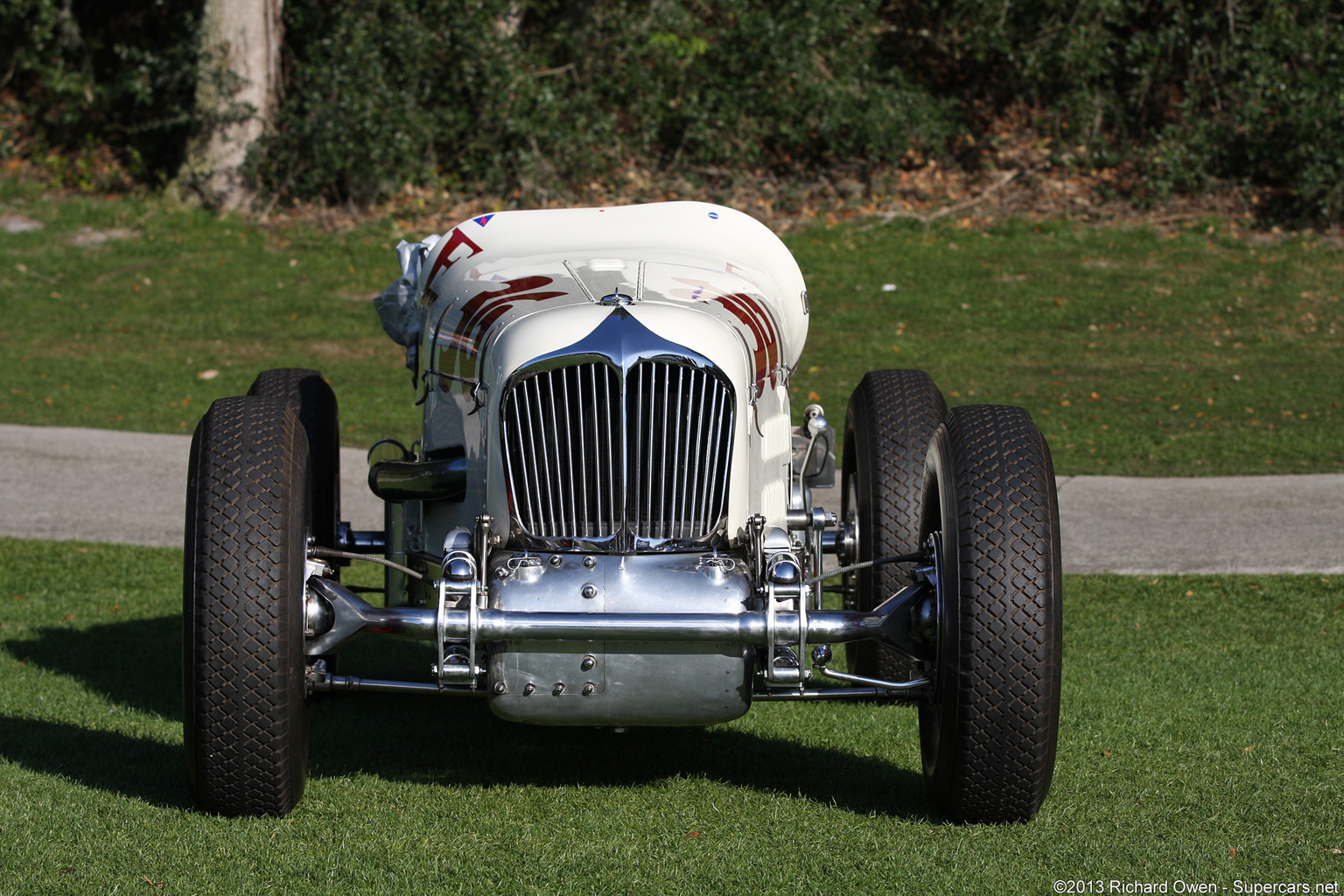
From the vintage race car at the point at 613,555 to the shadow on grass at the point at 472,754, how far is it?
0.38m

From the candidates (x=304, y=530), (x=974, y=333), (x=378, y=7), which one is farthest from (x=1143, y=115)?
(x=304, y=530)

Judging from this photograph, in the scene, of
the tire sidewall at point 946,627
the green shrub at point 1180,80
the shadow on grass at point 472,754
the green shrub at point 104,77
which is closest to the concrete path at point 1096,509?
the shadow on grass at point 472,754

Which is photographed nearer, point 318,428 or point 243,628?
point 243,628

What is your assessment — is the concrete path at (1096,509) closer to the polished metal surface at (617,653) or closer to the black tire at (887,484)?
the black tire at (887,484)

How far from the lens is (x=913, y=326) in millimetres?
14516

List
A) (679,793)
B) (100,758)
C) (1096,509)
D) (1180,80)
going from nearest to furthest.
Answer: (679,793) → (100,758) → (1096,509) → (1180,80)

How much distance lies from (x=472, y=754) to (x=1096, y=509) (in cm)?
543

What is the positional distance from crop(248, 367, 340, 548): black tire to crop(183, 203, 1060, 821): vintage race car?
111 cm

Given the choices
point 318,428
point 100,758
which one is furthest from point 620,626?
point 318,428

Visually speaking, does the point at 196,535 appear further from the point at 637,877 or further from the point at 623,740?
the point at 623,740

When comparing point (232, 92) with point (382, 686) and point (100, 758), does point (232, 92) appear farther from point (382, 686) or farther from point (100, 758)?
point (382, 686)

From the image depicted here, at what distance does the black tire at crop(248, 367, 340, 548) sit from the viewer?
5.85m

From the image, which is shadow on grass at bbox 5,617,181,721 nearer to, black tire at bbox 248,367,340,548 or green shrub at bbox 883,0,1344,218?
black tire at bbox 248,367,340,548

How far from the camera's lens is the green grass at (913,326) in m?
11.5
